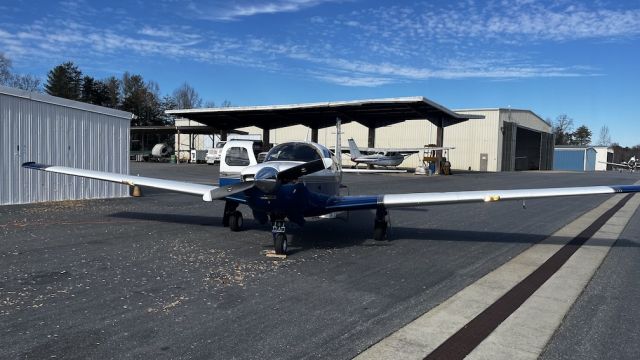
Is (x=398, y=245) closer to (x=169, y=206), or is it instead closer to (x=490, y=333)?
(x=490, y=333)

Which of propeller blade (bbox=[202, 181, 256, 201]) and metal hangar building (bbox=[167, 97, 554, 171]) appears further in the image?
metal hangar building (bbox=[167, 97, 554, 171])

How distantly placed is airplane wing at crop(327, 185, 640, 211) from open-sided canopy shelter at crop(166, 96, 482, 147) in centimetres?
3155

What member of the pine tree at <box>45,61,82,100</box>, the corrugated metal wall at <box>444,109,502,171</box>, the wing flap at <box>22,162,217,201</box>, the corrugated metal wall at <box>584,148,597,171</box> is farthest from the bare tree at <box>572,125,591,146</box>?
the wing flap at <box>22,162,217,201</box>

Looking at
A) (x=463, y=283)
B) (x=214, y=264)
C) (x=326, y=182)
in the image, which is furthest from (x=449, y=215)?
(x=214, y=264)

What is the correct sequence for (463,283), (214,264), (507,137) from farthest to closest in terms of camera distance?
(507,137), (214,264), (463,283)

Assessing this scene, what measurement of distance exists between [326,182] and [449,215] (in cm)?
632

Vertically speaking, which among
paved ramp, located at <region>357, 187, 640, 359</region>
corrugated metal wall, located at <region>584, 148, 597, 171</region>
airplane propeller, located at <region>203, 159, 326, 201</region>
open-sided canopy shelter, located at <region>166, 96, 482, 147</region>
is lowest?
paved ramp, located at <region>357, 187, 640, 359</region>

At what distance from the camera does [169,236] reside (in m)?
9.55

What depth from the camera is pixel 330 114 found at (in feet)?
160

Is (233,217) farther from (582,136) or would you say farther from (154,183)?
(582,136)

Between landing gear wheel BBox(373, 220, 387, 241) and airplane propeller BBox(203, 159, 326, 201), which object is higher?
airplane propeller BBox(203, 159, 326, 201)

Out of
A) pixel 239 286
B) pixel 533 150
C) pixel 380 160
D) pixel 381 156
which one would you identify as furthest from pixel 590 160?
pixel 239 286

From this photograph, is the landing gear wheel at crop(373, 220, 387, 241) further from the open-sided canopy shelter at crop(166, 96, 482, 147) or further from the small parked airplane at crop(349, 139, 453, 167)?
the small parked airplane at crop(349, 139, 453, 167)

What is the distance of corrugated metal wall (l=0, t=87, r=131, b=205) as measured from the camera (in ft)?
44.7
